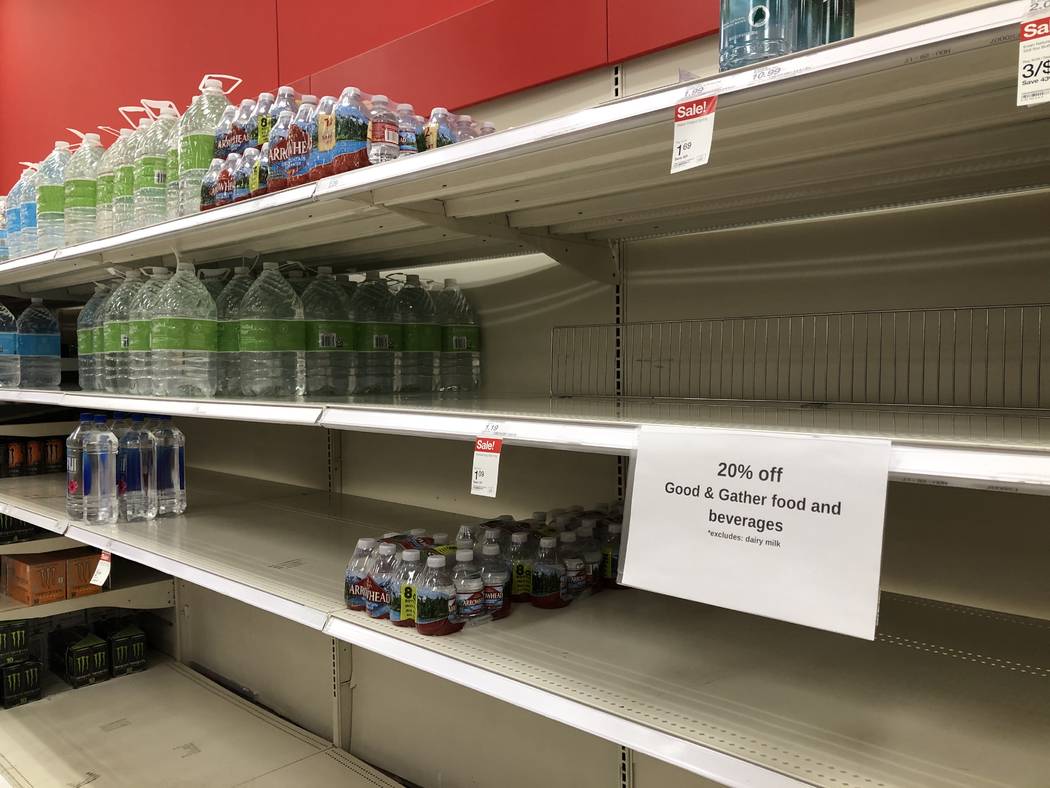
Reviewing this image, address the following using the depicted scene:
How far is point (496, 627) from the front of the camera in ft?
4.44

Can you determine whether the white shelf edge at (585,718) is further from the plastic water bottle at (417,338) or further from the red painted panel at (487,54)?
the red painted panel at (487,54)

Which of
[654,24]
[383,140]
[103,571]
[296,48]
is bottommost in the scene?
[103,571]

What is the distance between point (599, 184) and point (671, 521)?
0.71 m

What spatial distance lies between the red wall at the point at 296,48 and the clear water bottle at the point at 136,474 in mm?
1371

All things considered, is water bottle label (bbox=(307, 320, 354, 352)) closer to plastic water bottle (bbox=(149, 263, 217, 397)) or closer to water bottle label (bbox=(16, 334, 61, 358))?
plastic water bottle (bbox=(149, 263, 217, 397))

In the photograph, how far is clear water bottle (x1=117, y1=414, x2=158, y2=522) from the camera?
2457 millimetres

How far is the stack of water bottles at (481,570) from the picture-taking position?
134 cm

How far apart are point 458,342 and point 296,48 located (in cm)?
153

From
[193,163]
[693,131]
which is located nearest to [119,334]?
[193,163]

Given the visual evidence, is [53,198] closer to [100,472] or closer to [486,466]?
[100,472]

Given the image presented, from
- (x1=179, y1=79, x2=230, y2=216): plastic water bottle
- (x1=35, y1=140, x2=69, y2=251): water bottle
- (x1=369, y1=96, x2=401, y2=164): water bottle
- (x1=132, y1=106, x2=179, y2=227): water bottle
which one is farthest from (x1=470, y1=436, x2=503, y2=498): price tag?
(x1=35, y1=140, x2=69, y2=251): water bottle

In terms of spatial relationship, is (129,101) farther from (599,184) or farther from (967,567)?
(967,567)

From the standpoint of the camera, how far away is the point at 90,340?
2902 millimetres

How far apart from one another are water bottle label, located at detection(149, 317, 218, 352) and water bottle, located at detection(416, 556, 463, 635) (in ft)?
3.97
